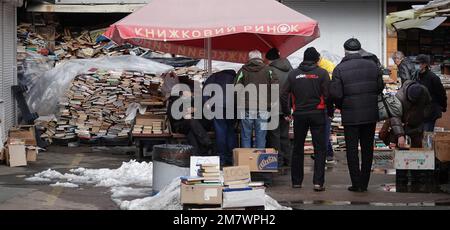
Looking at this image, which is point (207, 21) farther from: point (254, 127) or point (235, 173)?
point (235, 173)

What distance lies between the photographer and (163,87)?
45.6ft

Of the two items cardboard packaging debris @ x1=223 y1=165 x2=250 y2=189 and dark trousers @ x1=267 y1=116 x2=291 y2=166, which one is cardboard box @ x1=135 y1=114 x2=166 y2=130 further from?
cardboard packaging debris @ x1=223 y1=165 x2=250 y2=189

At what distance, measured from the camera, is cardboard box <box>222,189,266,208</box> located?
7.63 metres

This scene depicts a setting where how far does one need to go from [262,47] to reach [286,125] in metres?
1.95

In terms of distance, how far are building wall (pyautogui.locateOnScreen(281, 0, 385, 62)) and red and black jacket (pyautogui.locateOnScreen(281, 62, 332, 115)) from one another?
808cm

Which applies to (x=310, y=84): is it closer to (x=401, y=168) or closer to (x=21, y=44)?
(x=401, y=168)

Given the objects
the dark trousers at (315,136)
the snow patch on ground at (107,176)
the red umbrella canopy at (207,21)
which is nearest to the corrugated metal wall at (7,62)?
the snow patch on ground at (107,176)

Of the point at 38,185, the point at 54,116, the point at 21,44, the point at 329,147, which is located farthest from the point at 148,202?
the point at 21,44

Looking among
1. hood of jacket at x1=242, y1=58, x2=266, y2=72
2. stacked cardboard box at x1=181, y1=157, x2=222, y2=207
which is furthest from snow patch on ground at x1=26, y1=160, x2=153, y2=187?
stacked cardboard box at x1=181, y1=157, x2=222, y2=207

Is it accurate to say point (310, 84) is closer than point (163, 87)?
Yes

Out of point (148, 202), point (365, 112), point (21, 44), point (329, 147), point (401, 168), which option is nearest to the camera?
point (148, 202)

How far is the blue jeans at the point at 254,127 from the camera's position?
36.6ft

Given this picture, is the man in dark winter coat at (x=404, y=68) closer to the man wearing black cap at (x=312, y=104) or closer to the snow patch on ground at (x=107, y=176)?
the man wearing black cap at (x=312, y=104)

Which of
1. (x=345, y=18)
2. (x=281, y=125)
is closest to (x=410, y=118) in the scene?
(x=281, y=125)
